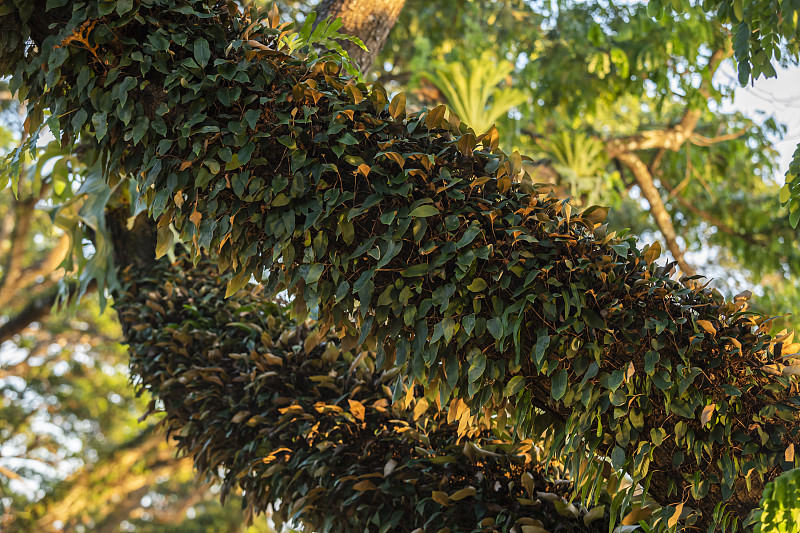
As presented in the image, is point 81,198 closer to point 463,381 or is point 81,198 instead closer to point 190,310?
point 190,310

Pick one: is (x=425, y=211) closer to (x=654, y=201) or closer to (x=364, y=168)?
(x=364, y=168)

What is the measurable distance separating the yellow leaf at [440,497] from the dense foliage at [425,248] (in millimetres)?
315

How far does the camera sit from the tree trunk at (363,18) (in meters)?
2.89

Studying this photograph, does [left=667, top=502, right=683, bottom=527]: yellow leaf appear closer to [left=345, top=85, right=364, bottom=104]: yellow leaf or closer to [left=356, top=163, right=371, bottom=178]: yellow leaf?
[left=356, top=163, right=371, bottom=178]: yellow leaf

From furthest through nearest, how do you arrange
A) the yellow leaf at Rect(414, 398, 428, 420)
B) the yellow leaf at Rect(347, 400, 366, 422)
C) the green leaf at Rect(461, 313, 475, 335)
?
the yellow leaf at Rect(347, 400, 366, 422) < the yellow leaf at Rect(414, 398, 428, 420) < the green leaf at Rect(461, 313, 475, 335)

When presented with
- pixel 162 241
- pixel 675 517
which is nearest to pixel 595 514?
pixel 675 517

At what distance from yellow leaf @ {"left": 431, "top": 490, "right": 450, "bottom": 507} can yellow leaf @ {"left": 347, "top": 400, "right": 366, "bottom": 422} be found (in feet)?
1.35

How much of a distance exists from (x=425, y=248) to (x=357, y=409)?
871 millimetres

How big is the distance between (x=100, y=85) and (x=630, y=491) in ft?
5.82

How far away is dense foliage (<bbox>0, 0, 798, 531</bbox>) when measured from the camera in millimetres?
1636

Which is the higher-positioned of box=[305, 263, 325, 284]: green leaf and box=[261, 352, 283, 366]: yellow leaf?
box=[305, 263, 325, 284]: green leaf

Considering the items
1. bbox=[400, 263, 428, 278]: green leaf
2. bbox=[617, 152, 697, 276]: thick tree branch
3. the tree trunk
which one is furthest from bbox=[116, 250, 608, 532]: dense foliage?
bbox=[617, 152, 697, 276]: thick tree branch

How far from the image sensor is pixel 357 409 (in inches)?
91.8

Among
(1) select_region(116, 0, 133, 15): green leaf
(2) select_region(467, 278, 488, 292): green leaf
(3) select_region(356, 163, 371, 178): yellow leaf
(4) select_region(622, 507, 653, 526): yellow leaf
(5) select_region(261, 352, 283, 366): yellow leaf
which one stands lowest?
(5) select_region(261, 352, 283, 366): yellow leaf
